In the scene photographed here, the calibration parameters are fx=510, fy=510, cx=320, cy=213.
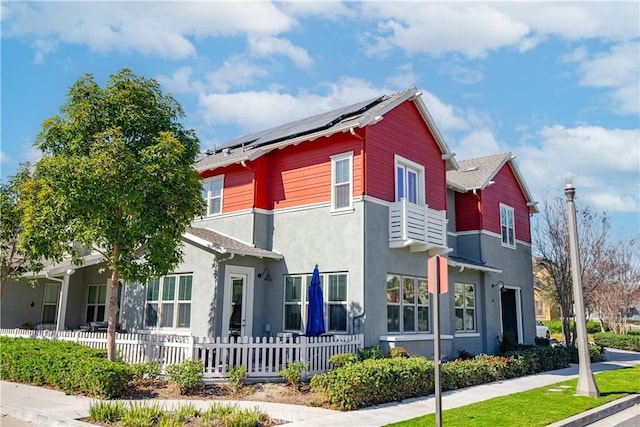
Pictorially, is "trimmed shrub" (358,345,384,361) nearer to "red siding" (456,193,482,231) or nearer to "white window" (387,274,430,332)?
"white window" (387,274,430,332)

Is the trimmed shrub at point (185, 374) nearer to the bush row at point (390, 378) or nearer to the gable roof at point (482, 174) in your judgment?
the bush row at point (390, 378)

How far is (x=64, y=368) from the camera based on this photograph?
39.5 ft

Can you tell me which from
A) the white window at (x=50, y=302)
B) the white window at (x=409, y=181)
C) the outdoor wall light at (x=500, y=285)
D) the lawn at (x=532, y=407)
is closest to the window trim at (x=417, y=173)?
the white window at (x=409, y=181)

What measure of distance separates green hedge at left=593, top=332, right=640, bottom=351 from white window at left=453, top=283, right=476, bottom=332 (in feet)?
48.4

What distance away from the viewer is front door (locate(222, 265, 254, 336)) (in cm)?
1566

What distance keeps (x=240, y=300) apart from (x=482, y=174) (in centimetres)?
1268

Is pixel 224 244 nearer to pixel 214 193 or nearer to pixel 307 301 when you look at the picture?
pixel 307 301

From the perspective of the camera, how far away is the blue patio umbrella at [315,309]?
46.4 ft

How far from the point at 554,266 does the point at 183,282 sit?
62.4 feet

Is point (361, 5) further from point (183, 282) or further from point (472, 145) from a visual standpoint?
point (472, 145)

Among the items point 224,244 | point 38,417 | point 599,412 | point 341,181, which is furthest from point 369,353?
point 38,417

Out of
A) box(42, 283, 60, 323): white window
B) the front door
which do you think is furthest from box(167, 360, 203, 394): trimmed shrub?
box(42, 283, 60, 323): white window

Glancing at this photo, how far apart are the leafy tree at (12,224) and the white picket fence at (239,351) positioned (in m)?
7.32

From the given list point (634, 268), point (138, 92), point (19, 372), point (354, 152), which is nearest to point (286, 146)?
point (354, 152)
